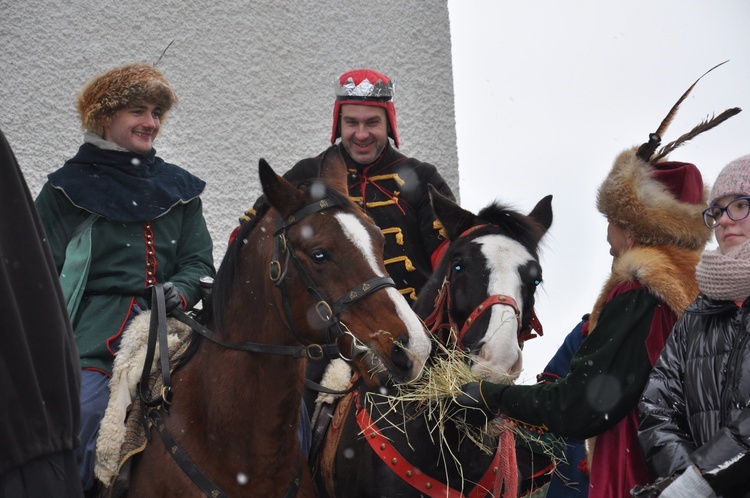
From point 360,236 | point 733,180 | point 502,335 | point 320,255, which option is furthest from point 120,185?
point 733,180

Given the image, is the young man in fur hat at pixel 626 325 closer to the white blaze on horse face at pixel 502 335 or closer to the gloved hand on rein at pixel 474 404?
the gloved hand on rein at pixel 474 404

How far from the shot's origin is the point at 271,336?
329 cm

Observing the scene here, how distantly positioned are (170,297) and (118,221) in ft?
1.61

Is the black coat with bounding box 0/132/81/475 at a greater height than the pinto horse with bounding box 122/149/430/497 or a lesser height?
greater

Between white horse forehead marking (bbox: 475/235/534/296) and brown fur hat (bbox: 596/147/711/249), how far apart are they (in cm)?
43

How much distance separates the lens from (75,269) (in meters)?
3.76

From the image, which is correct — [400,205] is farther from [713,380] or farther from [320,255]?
[713,380]

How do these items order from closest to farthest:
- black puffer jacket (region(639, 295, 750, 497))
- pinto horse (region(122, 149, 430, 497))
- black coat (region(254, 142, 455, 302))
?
black puffer jacket (region(639, 295, 750, 497)), pinto horse (region(122, 149, 430, 497)), black coat (region(254, 142, 455, 302))

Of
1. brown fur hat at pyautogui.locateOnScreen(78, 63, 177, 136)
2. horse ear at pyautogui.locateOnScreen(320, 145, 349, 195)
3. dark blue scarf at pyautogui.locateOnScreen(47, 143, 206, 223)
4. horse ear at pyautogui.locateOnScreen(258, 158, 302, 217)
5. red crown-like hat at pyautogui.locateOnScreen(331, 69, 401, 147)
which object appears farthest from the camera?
red crown-like hat at pyautogui.locateOnScreen(331, 69, 401, 147)

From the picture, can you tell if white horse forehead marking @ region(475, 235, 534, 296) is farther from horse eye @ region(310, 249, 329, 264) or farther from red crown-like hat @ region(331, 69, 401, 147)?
red crown-like hat @ region(331, 69, 401, 147)

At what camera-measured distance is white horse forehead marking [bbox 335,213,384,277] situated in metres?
3.08

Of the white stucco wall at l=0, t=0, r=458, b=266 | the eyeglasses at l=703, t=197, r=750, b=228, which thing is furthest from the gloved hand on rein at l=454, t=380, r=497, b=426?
the white stucco wall at l=0, t=0, r=458, b=266

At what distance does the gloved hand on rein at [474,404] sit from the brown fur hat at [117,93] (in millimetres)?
2117

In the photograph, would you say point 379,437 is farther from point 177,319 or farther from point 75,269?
point 75,269
